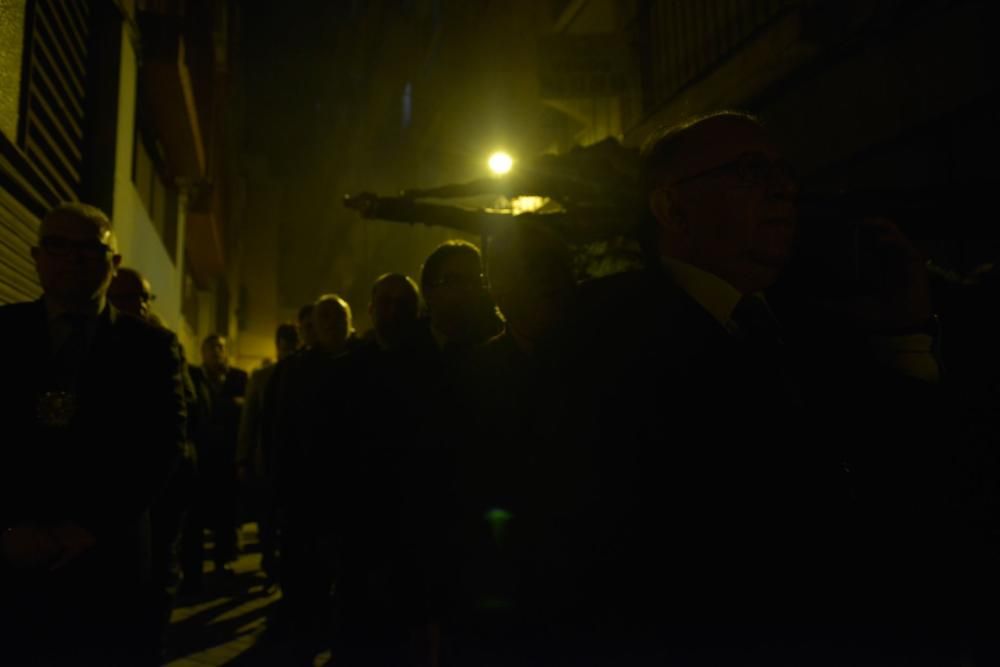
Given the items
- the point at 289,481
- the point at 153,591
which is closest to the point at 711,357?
the point at 153,591

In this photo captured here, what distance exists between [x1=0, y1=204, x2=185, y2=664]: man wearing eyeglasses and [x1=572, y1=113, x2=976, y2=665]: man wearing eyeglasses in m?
1.73

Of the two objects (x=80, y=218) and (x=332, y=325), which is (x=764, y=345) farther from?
(x=332, y=325)

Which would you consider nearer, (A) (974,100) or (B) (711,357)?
(B) (711,357)

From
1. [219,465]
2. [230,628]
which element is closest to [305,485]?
[230,628]

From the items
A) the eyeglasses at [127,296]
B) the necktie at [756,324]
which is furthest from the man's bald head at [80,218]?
the necktie at [756,324]

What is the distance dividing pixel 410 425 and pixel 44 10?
458 cm

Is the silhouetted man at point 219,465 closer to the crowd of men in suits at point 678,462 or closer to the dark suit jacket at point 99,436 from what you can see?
the dark suit jacket at point 99,436

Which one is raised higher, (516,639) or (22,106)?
(22,106)

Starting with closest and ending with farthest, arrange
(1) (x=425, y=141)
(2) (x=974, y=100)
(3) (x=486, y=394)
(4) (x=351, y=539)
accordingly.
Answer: (3) (x=486, y=394)
(4) (x=351, y=539)
(2) (x=974, y=100)
(1) (x=425, y=141)

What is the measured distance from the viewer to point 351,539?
13.9ft

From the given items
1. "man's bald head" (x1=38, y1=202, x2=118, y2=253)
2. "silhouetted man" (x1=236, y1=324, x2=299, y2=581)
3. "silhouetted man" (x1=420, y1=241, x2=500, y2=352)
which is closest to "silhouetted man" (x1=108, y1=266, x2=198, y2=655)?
"man's bald head" (x1=38, y1=202, x2=118, y2=253)

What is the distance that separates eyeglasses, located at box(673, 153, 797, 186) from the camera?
1.68 m

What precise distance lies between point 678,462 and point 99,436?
74.4 inches

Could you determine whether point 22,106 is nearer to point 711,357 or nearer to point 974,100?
point 711,357
